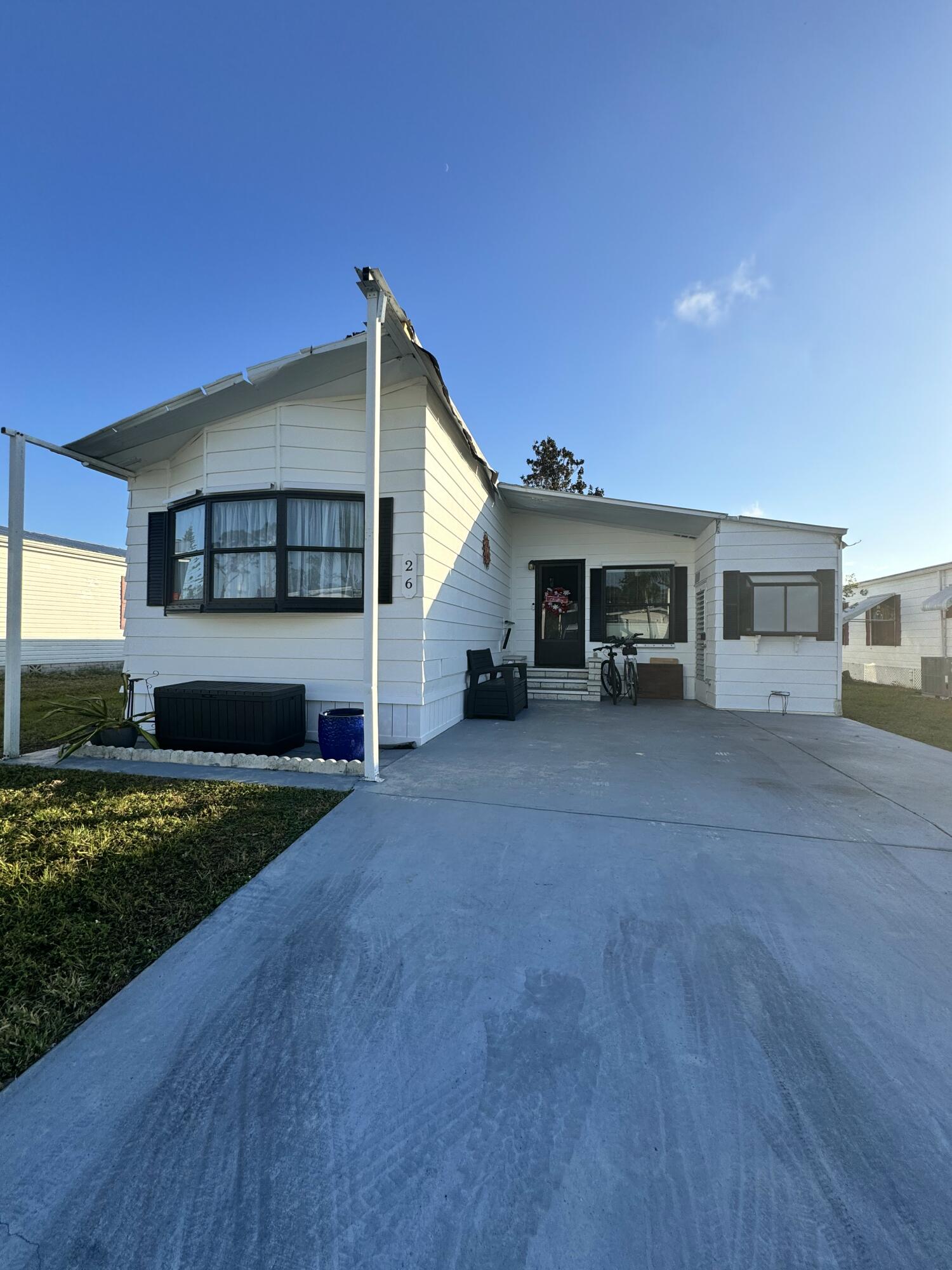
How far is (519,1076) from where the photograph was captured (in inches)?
51.9

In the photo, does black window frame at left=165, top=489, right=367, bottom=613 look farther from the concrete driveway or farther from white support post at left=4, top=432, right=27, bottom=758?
the concrete driveway

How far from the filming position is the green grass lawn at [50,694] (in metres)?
5.49

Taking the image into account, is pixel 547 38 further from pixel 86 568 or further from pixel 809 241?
pixel 86 568

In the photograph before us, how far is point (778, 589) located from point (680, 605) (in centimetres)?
175

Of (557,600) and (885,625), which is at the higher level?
(557,600)

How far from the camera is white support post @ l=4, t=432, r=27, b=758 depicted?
4445 millimetres

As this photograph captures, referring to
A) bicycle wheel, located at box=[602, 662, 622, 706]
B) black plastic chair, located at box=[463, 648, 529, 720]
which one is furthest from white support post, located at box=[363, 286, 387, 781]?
bicycle wheel, located at box=[602, 662, 622, 706]

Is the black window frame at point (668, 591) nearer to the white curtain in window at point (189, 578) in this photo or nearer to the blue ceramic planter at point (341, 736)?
the blue ceramic planter at point (341, 736)

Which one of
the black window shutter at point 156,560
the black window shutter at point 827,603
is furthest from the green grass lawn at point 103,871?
the black window shutter at point 827,603

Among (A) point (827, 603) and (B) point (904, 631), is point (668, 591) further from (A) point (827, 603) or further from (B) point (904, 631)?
(B) point (904, 631)

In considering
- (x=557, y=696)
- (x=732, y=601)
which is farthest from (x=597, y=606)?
(x=732, y=601)

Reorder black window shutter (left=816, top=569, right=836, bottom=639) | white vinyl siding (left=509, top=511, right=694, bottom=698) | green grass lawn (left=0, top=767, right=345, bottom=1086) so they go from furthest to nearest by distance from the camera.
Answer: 1. white vinyl siding (left=509, top=511, right=694, bottom=698)
2. black window shutter (left=816, top=569, right=836, bottom=639)
3. green grass lawn (left=0, top=767, right=345, bottom=1086)

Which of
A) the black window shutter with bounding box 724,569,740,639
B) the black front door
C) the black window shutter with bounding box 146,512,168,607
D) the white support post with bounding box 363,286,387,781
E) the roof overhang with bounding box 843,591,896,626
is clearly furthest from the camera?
the roof overhang with bounding box 843,591,896,626

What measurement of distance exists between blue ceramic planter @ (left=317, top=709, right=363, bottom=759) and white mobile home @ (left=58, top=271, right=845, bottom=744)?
0.67m
